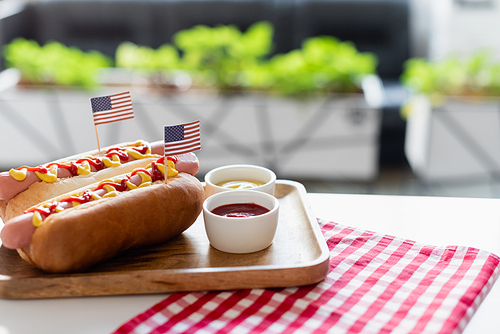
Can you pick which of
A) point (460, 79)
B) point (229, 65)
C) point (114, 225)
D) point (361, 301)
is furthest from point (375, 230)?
point (229, 65)

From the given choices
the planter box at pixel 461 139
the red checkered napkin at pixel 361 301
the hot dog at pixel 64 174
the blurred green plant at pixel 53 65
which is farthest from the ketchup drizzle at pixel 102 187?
the blurred green plant at pixel 53 65

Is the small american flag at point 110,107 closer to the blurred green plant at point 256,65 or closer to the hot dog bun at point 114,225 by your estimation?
the hot dog bun at point 114,225

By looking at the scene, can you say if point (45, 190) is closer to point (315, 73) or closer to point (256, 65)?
point (315, 73)

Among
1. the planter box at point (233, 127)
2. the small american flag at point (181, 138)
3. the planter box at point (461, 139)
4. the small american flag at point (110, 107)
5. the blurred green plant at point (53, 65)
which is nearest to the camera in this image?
the small american flag at point (181, 138)

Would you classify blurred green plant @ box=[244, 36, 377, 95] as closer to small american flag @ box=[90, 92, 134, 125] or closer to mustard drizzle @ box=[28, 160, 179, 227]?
small american flag @ box=[90, 92, 134, 125]

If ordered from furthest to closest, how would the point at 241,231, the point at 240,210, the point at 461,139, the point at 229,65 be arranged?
the point at 229,65 → the point at 461,139 → the point at 240,210 → the point at 241,231

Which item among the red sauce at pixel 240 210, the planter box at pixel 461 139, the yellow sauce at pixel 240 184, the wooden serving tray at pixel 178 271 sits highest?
the red sauce at pixel 240 210
